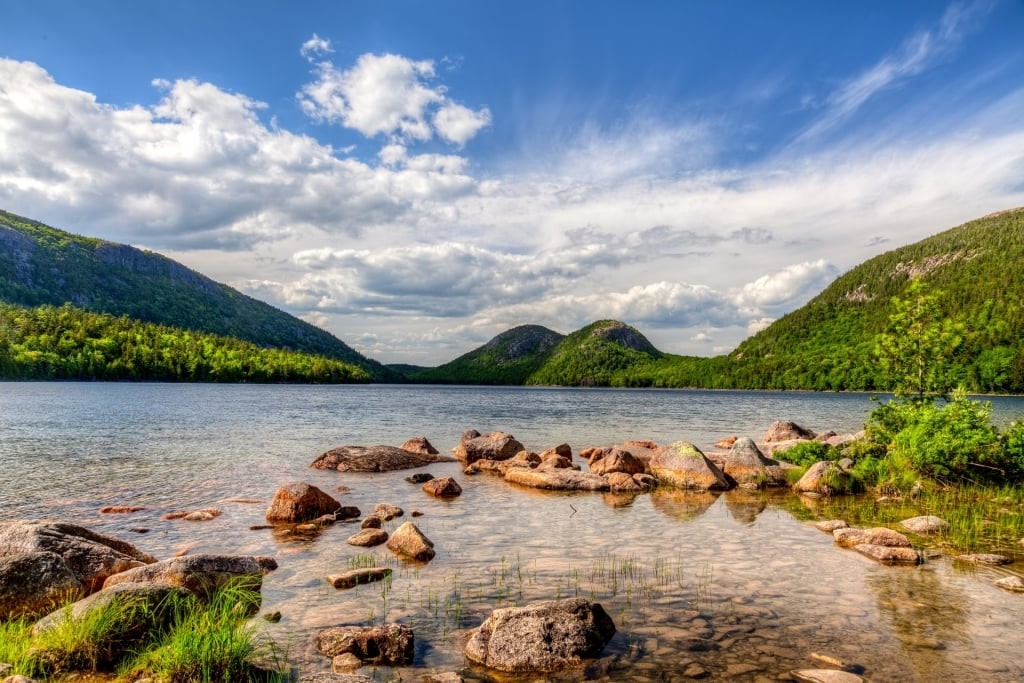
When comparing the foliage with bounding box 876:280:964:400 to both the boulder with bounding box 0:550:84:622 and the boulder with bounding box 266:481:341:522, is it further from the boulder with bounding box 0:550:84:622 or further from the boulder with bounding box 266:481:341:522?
the boulder with bounding box 0:550:84:622

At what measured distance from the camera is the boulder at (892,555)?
13.4 metres

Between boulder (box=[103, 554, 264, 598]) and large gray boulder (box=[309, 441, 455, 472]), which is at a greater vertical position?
boulder (box=[103, 554, 264, 598])

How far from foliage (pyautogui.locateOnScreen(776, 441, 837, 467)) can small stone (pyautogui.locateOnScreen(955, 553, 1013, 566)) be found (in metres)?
13.0

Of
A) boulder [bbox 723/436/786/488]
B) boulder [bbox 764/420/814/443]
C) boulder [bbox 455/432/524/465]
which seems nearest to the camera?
boulder [bbox 723/436/786/488]

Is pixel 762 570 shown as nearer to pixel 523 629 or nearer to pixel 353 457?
pixel 523 629

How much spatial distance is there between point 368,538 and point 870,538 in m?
12.9

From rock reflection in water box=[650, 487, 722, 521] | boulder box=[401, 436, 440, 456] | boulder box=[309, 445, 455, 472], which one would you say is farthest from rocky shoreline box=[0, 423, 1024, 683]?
boulder box=[401, 436, 440, 456]

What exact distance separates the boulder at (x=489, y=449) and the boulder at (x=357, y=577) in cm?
1867

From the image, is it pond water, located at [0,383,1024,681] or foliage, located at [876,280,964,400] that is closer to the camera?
pond water, located at [0,383,1024,681]

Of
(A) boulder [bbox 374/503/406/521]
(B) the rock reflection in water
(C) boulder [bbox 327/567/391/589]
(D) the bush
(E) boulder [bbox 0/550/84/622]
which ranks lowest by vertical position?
(B) the rock reflection in water

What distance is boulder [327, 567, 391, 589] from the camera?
11.9m

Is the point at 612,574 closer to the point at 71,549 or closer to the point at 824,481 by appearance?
the point at 71,549

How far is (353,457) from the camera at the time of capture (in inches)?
1160

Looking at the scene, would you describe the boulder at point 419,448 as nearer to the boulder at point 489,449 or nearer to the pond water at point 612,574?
the boulder at point 489,449
